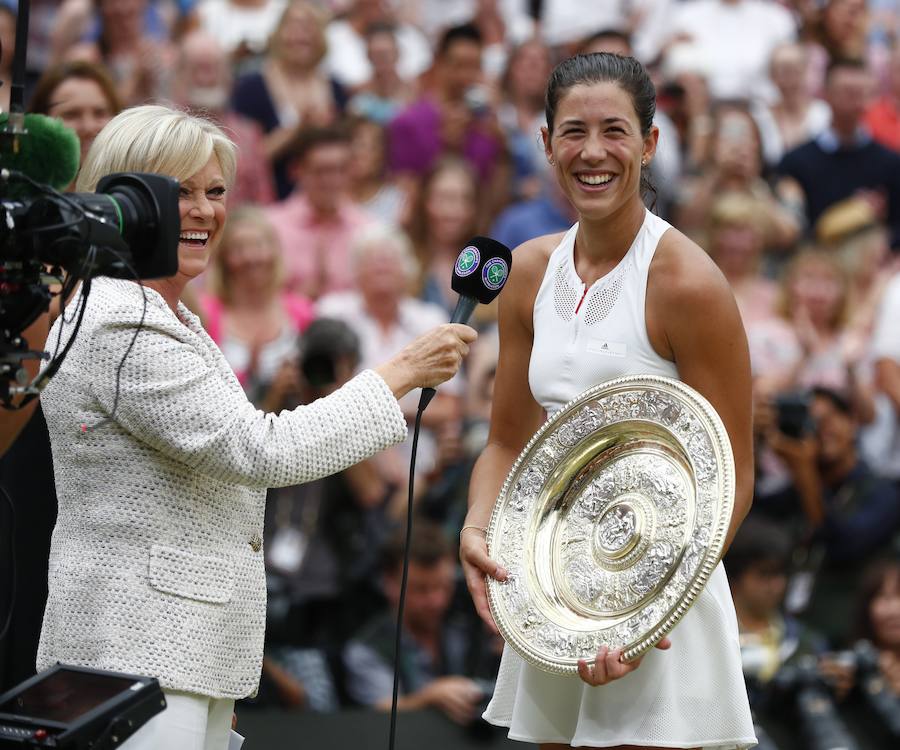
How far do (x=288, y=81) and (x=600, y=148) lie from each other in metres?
5.35

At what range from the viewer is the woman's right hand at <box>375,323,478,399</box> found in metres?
3.04

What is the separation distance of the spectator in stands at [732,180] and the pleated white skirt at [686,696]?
463 cm

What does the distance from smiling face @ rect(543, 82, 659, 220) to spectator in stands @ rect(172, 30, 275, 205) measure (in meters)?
4.53

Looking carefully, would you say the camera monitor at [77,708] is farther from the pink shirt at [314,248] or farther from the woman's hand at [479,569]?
the pink shirt at [314,248]

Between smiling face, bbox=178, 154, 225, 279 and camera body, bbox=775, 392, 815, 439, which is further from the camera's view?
camera body, bbox=775, 392, 815, 439

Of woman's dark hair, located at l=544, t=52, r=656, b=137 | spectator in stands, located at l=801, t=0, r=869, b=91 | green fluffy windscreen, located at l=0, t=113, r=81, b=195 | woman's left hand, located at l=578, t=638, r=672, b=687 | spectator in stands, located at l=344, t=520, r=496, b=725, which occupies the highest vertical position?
spectator in stands, located at l=801, t=0, r=869, b=91

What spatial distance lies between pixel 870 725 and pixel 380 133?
4.10m

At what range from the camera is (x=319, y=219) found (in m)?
7.34

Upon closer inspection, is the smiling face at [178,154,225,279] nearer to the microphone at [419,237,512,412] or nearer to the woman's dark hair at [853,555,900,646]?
the microphone at [419,237,512,412]

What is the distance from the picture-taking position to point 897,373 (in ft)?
22.2

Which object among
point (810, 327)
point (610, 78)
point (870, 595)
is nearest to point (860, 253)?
point (810, 327)

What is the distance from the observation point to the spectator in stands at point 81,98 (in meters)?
4.53

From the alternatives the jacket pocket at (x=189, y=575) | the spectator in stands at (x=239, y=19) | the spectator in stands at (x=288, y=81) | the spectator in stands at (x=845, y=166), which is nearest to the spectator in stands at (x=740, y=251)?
the spectator in stands at (x=845, y=166)

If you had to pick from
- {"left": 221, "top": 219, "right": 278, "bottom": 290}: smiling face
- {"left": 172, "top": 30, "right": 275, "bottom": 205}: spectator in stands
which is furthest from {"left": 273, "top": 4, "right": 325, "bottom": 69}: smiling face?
{"left": 221, "top": 219, "right": 278, "bottom": 290}: smiling face
